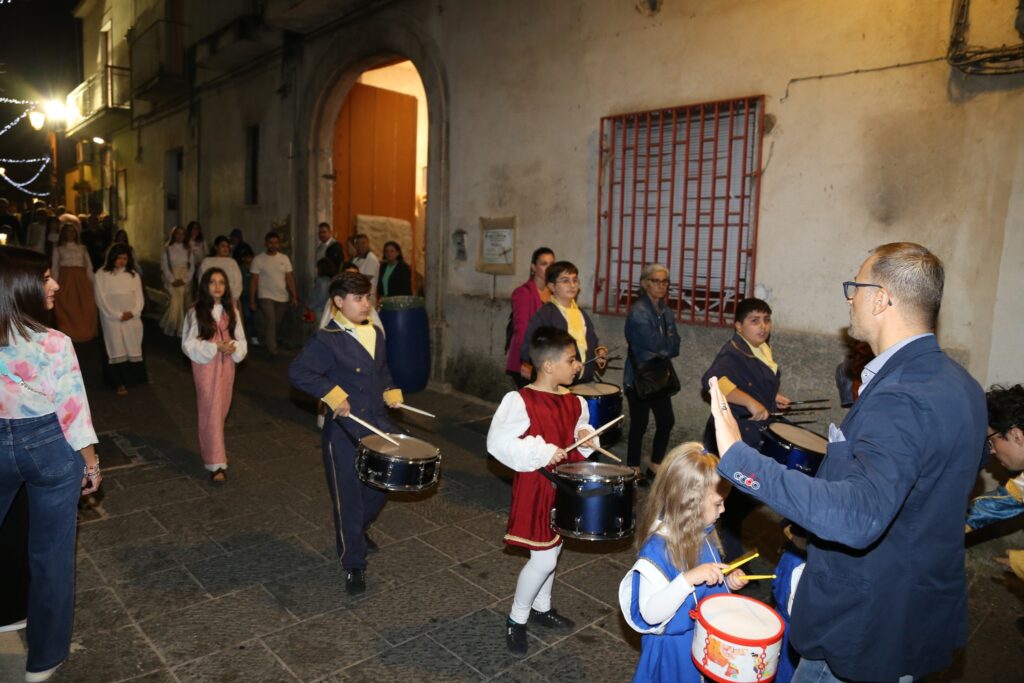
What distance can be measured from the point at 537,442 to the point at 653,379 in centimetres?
284

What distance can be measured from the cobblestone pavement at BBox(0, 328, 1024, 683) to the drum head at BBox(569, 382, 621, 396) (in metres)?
1.05

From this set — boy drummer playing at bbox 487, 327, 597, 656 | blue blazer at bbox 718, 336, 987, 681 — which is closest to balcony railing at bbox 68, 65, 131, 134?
boy drummer playing at bbox 487, 327, 597, 656

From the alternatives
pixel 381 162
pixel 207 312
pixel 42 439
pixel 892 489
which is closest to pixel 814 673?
pixel 892 489

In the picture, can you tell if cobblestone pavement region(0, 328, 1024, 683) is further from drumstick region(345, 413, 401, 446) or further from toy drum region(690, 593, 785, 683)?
toy drum region(690, 593, 785, 683)

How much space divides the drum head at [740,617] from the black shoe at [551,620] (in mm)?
1624

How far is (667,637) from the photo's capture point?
2.36 m

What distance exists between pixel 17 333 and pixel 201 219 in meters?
15.0

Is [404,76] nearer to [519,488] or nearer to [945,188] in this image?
[945,188]

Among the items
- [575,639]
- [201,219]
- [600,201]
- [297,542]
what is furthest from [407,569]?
[201,219]

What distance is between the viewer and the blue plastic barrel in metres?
8.49

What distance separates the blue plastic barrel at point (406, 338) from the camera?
8.49 meters

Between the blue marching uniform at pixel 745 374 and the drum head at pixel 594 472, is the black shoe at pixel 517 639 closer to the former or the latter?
the drum head at pixel 594 472

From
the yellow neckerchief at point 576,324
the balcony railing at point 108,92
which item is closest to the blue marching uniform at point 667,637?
the yellow neckerchief at point 576,324

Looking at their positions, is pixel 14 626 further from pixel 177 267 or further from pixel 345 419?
pixel 177 267
